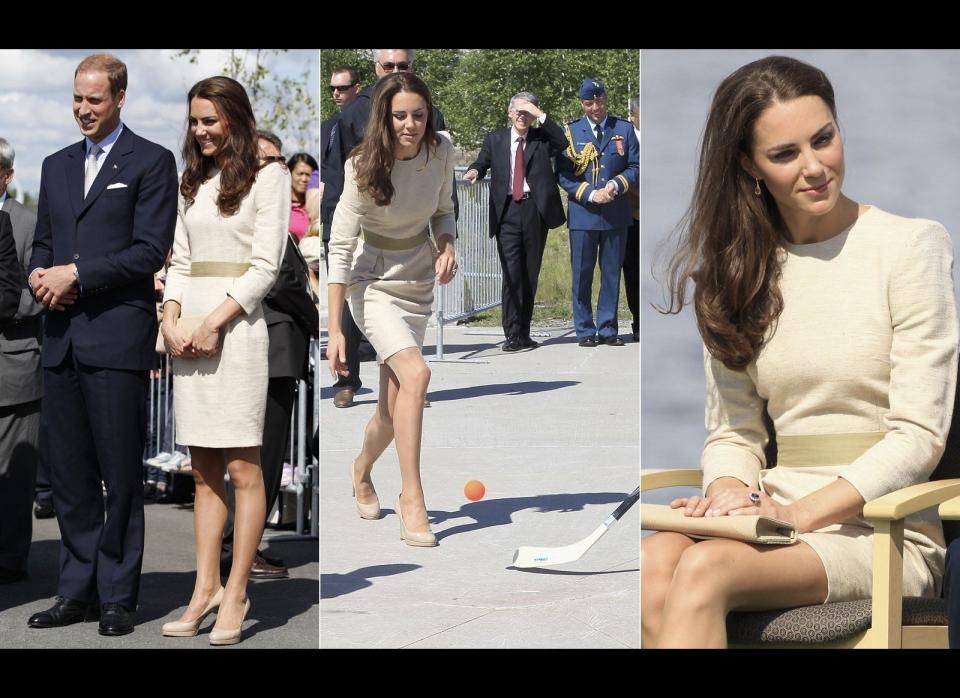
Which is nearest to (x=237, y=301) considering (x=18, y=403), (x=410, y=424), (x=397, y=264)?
(x=397, y=264)

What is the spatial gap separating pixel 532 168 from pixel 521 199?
0.09 metres

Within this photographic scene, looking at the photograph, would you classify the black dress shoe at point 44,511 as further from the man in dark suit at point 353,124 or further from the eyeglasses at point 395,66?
the eyeglasses at point 395,66

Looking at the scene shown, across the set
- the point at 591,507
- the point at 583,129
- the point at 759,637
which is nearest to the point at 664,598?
the point at 759,637

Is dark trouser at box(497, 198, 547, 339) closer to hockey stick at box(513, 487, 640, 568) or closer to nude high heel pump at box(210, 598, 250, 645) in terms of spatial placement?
hockey stick at box(513, 487, 640, 568)

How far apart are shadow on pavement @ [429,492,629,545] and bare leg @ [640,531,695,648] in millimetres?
666

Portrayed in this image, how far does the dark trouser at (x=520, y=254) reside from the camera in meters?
3.93

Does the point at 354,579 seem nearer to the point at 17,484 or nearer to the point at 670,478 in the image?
the point at 670,478

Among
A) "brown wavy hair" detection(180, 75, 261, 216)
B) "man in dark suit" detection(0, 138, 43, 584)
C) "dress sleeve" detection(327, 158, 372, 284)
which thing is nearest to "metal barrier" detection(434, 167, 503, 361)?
"dress sleeve" detection(327, 158, 372, 284)

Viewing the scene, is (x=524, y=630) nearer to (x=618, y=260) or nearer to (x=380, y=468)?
(x=380, y=468)

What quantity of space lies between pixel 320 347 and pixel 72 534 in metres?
1.29

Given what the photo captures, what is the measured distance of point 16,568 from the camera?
5.47 meters

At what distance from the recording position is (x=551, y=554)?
392cm

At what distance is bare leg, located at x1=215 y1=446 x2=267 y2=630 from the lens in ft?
14.3

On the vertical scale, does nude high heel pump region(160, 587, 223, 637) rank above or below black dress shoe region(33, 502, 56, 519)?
above
